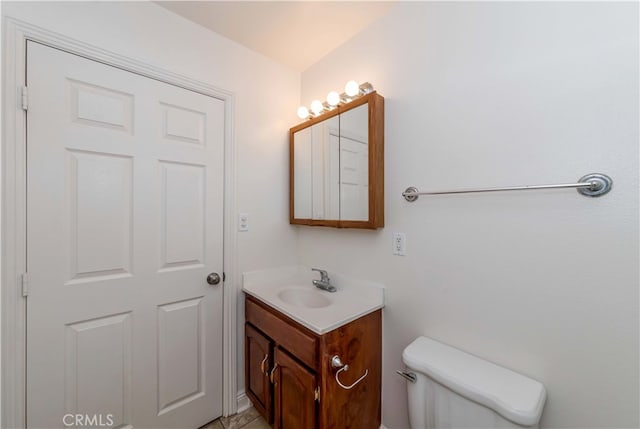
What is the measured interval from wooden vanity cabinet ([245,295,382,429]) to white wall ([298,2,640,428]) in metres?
0.12

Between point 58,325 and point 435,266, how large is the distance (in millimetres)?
1716

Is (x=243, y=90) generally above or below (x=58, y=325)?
above

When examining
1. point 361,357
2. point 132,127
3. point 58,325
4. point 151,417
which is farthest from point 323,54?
point 151,417

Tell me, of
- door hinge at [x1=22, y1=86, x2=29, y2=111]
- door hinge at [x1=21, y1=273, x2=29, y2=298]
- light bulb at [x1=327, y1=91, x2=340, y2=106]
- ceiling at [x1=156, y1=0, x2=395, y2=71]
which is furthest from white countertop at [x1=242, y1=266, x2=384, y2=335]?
ceiling at [x1=156, y1=0, x2=395, y2=71]

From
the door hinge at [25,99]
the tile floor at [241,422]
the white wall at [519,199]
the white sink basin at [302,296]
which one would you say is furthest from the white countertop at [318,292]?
the door hinge at [25,99]

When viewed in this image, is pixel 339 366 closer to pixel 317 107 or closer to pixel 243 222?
pixel 243 222

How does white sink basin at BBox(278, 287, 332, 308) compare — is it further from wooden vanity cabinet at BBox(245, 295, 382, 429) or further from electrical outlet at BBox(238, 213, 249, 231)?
electrical outlet at BBox(238, 213, 249, 231)

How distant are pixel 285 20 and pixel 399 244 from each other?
55.1 inches

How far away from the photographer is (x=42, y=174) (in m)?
1.08

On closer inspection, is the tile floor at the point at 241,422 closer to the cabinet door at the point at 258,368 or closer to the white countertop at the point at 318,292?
the cabinet door at the point at 258,368

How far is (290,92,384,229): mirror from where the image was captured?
1.34 m

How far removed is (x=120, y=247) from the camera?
1260 millimetres

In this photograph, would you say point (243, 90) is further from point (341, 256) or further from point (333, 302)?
point (333, 302)

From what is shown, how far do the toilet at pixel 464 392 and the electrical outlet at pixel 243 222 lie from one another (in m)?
1.15
